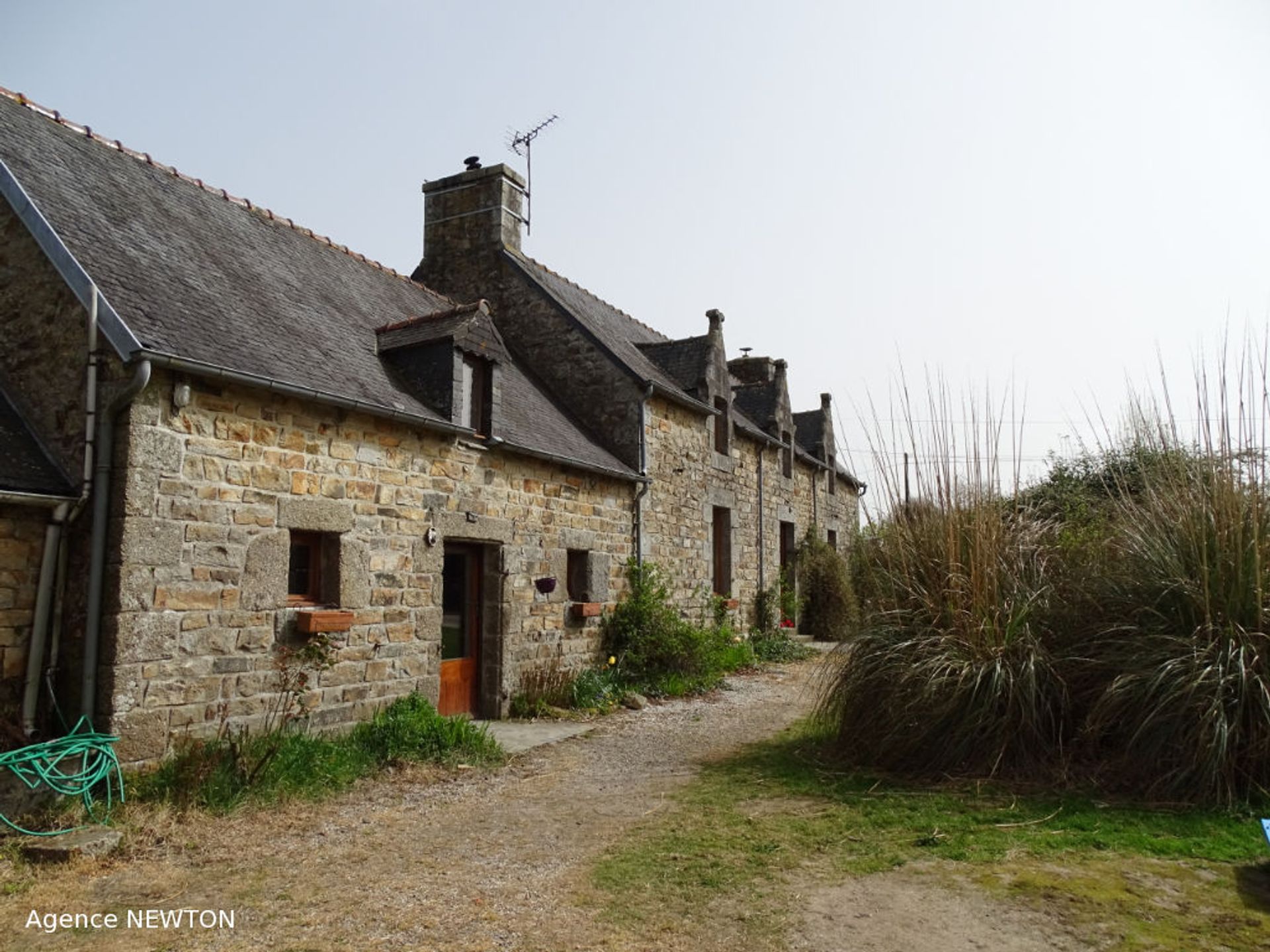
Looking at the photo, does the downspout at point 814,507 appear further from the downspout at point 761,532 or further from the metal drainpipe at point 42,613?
the metal drainpipe at point 42,613

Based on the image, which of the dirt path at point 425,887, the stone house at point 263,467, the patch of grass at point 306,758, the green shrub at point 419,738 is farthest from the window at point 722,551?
the dirt path at point 425,887

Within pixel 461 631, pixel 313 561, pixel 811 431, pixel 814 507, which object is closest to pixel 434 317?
pixel 313 561

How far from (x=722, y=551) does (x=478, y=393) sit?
629 centimetres

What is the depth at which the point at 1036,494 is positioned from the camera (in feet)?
23.2

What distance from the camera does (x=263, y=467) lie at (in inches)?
245

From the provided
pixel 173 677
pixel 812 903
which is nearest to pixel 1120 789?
pixel 812 903

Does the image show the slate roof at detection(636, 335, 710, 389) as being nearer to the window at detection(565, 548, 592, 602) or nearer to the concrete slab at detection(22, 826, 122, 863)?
the window at detection(565, 548, 592, 602)

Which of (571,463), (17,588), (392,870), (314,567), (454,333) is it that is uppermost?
(454,333)

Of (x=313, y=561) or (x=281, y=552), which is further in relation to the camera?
(x=313, y=561)

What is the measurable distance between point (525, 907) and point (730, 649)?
29.3 ft

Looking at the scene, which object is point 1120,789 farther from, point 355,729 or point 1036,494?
point 355,729

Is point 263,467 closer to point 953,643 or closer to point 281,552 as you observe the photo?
point 281,552

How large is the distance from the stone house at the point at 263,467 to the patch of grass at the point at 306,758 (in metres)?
0.21

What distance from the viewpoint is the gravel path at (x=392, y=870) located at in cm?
356
